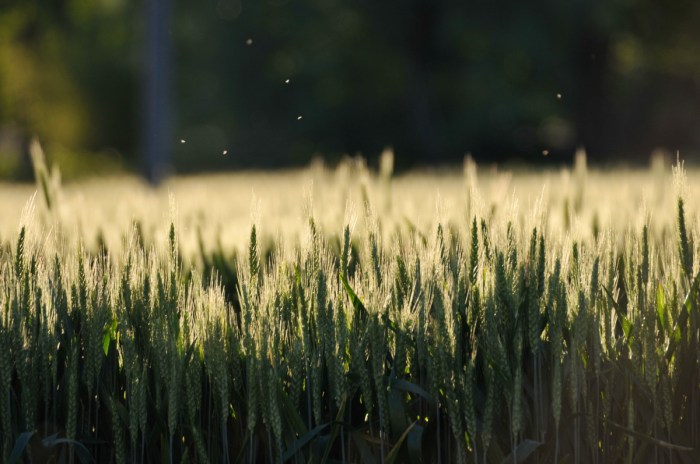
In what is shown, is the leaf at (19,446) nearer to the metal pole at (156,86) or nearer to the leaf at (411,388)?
the leaf at (411,388)

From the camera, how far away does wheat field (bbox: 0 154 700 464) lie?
5.73 feet

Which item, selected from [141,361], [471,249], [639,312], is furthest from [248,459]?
[639,312]

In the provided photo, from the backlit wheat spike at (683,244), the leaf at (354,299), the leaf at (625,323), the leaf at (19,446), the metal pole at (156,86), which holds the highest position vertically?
the metal pole at (156,86)

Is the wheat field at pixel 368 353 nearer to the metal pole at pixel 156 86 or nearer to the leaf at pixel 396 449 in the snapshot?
the leaf at pixel 396 449

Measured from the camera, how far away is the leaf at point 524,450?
66.7 inches

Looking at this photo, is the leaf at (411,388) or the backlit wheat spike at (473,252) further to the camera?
the backlit wheat spike at (473,252)

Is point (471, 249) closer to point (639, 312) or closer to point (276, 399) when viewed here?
point (639, 312)

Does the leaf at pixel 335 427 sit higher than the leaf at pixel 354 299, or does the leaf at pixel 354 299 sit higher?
the leaf at pixel 354 299

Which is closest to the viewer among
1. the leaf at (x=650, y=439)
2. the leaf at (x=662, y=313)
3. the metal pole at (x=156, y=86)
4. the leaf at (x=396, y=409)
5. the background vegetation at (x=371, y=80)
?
the leaf at (x=650, y=439)

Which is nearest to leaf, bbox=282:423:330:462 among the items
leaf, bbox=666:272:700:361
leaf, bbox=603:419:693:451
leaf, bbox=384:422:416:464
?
leaf, bbox=384:422:416:464

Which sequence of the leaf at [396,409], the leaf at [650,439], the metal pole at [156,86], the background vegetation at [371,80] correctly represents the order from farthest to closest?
the background vegetation at [371,80], the metal pole at [156,86], the leaf at [396,409], the leaf at [650,439]

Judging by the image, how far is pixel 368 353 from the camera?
1.87 meters

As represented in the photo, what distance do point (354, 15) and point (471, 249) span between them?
732 inches

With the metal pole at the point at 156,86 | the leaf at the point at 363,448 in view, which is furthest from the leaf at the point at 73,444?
the metal pole at the point at 156,86
